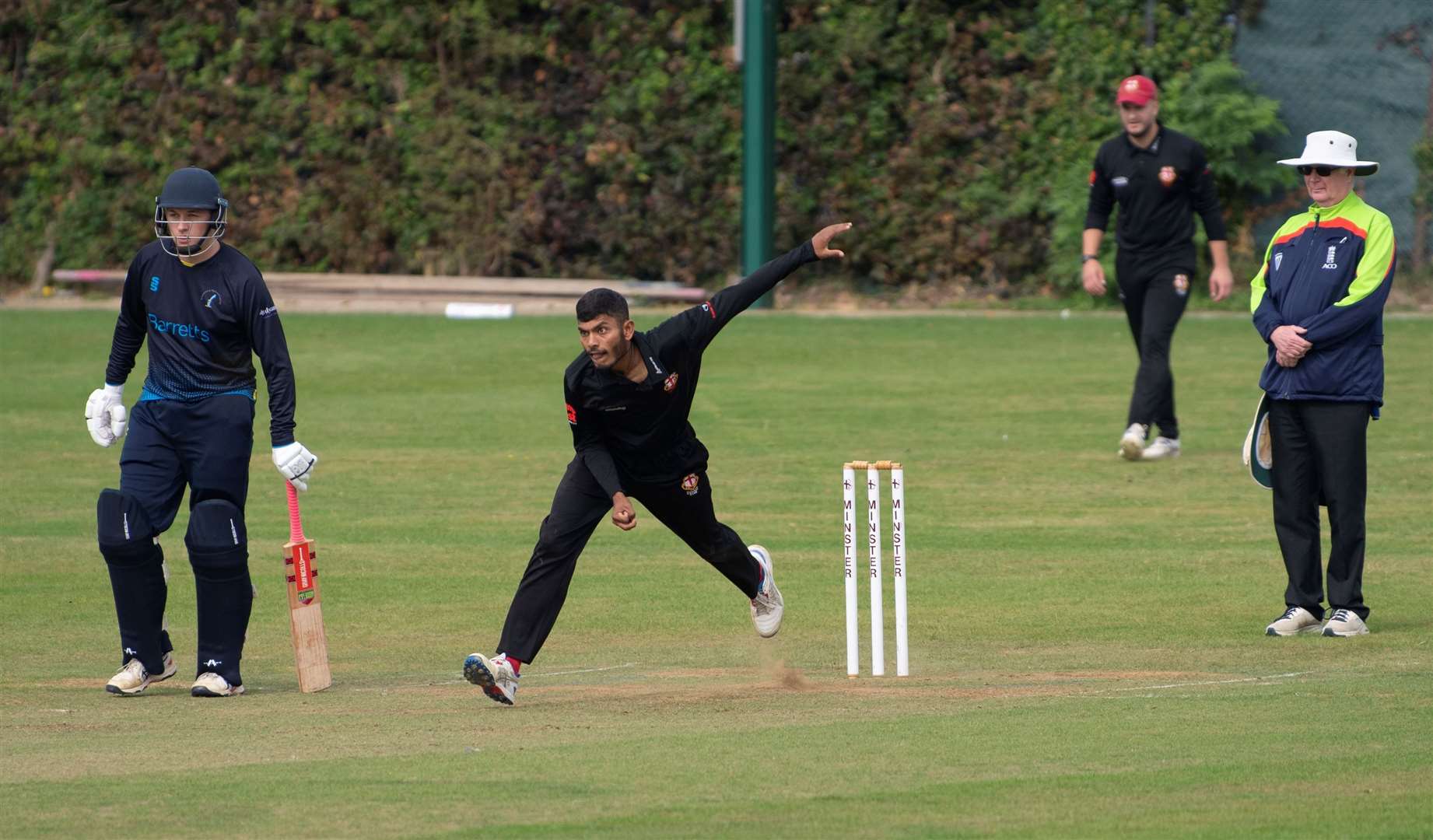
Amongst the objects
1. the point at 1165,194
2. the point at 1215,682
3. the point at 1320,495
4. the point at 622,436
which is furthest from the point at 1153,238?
the point at 622,436

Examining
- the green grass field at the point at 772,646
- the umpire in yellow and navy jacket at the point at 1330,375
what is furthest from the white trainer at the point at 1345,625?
the green grass field at the point at 772,646

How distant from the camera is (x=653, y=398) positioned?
26.5 feet

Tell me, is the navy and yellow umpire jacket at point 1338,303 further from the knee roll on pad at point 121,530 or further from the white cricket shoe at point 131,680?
the white cricket shoe at point 131,680

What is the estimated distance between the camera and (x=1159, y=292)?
1420cm

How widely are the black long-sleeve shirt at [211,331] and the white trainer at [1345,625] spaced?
424 cm

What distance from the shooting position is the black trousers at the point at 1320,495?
9.14m

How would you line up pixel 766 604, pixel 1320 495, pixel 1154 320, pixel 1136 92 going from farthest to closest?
1. pixel 1154 320
2. pixel 1136 92
3. pixel 1320 495
4. pixel 766 604

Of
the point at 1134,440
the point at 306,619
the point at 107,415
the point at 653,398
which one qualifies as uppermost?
the point at 653,398

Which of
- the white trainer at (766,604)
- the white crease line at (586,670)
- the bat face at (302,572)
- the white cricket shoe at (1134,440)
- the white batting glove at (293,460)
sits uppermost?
the white batting glove at (293,460)

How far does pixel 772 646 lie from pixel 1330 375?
2.56 metres

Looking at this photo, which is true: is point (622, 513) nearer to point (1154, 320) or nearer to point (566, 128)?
point (1154, 320)

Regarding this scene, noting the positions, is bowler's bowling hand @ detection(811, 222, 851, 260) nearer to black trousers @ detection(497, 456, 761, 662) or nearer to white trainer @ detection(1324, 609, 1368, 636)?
black trousers @ detection(497, 456, 761, 662)

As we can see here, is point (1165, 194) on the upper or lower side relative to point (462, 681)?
upper

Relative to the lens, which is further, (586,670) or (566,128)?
(566,128)
